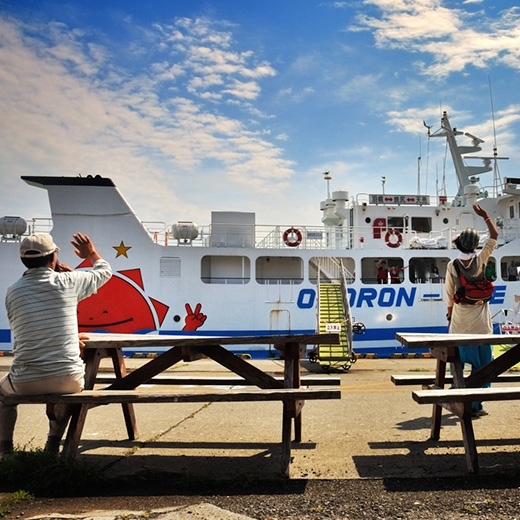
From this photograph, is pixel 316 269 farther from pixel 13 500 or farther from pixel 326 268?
pixel 13 500

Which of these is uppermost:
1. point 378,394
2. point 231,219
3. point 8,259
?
point 231,219

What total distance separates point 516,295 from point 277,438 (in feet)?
46.4

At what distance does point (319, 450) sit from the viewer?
324cm

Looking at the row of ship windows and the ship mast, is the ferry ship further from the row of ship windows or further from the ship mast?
the ship mast

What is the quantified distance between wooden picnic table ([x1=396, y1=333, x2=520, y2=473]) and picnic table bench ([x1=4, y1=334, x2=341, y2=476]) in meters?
0.59

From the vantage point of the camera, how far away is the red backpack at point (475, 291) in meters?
4.03

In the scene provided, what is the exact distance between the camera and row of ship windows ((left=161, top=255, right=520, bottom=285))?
14969 millimetres

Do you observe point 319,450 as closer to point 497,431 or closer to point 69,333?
point 497,431

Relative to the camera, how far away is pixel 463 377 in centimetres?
321

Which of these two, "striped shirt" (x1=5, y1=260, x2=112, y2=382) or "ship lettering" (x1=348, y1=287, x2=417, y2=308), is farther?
"ship lettering" (x1=348, y1=287, x2=417, y2=308)

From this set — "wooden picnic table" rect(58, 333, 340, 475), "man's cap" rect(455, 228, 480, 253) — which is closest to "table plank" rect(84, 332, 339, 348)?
"wooden picnic table" rect(58, 333, 340, 475)

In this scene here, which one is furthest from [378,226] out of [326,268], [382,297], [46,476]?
[46,476]

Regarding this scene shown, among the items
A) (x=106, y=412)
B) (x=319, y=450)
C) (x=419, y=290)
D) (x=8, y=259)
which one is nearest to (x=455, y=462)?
(x=319, y=450)

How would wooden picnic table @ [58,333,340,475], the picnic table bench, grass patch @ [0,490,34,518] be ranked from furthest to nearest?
wooden picnic table @ [58,333,340,475] → the picnic table bench → grass patch @ [0,490,34,518]
